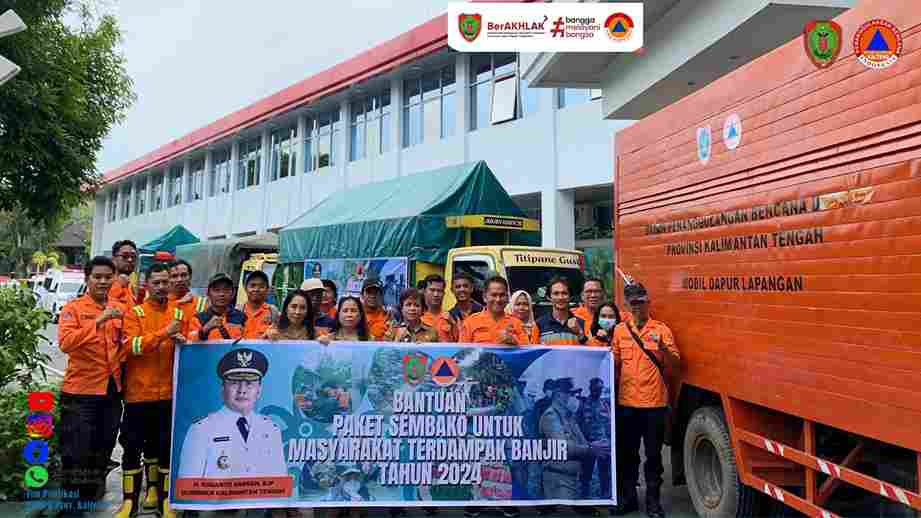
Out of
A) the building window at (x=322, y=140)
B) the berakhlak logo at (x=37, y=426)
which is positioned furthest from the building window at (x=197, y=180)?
the berakhlak logo at (x=37, y=426)

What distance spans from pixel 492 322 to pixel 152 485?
279 centimetres

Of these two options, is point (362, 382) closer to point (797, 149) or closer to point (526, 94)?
point (797, 149)

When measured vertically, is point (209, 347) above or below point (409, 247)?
below

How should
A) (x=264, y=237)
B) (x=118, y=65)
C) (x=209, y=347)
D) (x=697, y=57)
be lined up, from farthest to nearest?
1. (x=264, y=237)
2. (x=118, y=65)
3. (x=697, y=57)
4. (x=209, y=347)

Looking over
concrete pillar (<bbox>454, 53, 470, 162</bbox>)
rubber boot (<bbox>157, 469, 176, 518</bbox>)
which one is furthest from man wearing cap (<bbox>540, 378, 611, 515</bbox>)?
concrete pillar (<bbox>454, 53, 470, 162</bbox>)

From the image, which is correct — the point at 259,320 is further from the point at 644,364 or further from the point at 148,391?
the point at 644,364

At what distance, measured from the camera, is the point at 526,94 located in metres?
17.4

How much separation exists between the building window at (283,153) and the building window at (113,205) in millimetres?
27409

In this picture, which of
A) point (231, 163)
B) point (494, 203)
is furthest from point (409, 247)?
point (231, 163)

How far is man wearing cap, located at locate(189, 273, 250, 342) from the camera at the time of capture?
4.99m

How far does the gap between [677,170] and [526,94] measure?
41.4 feet

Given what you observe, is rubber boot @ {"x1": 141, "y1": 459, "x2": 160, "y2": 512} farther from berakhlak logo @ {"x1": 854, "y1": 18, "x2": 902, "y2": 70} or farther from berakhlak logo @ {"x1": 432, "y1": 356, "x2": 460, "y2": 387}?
berakhlak logo @ {"x1": 854, "y1": 18, "x2": 902, "y2": 70}

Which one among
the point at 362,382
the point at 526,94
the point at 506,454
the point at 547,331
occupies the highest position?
the point at 526,94

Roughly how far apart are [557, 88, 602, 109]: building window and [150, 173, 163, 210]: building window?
34.4m
